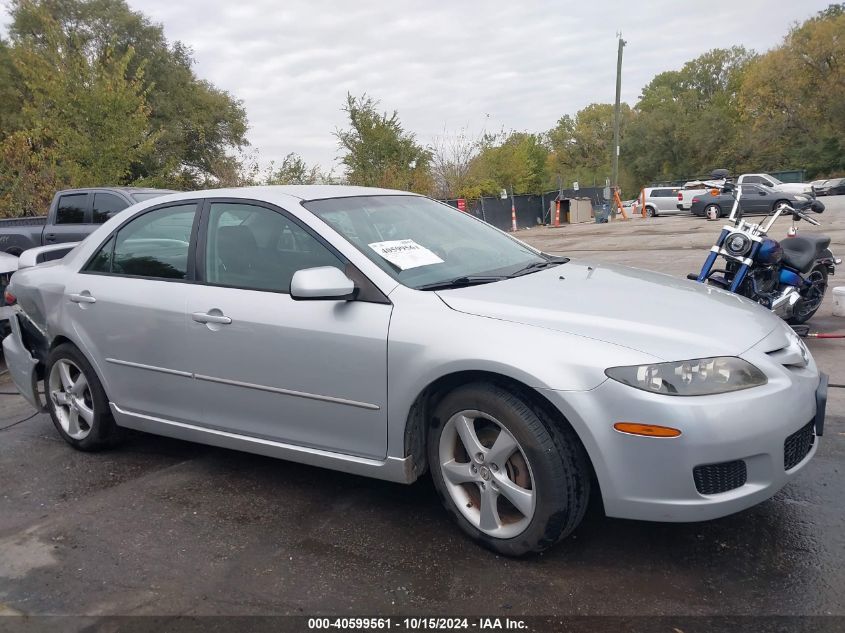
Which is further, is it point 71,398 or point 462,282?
point 71,398

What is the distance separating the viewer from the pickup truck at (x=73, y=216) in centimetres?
1022

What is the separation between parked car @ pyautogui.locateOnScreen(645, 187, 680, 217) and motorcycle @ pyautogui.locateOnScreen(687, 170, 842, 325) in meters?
29.6

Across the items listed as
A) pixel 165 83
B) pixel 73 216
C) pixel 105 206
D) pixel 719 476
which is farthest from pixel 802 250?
pixel 165 83

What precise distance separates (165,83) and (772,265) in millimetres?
33042

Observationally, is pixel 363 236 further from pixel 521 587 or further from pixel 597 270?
pixel 521 587

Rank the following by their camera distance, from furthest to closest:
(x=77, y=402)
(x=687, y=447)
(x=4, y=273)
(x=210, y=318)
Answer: (x=4, y=273), (x=77, y=402), (x=210, y=318), (x=687, y=447)

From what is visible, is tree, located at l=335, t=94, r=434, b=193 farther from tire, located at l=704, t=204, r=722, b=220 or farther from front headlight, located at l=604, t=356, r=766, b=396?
front headlight, located at l=604, t=356, r=766, b=396

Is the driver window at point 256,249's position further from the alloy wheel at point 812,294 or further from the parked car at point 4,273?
the alloy wheel at point 812,294

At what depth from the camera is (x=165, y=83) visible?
1331 inches

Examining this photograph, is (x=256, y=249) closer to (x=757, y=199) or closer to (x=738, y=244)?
(x=738, y=244)

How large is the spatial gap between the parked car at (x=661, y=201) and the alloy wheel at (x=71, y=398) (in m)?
33.9

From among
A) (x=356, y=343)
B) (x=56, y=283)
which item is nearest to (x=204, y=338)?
(x=356, y=343)

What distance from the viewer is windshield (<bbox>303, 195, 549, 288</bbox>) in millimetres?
3395

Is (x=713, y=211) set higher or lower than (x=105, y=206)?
lower
